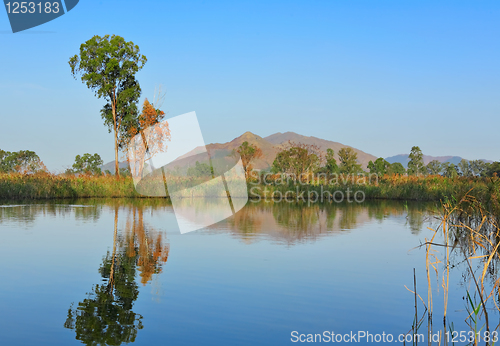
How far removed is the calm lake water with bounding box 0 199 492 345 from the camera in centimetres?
434

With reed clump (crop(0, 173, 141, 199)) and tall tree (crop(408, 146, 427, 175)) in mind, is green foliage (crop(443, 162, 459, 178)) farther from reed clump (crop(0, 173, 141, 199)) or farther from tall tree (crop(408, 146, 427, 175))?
reed clump (crop(0, 173, 141, 199))

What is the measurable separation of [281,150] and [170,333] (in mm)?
32513

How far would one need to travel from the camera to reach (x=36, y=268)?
6656 mm

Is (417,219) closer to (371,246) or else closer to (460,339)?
(371,246)

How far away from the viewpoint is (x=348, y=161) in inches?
1748

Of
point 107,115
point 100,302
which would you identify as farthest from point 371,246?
point 107,115

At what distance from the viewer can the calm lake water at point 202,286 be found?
434 centimetres

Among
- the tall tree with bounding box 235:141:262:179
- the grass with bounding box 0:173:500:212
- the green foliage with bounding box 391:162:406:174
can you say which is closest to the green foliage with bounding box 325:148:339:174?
the tall tree with bounding box 235:141:262:179

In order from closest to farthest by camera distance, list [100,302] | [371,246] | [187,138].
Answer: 1. [100,302]
2. [371,246]
3. [187,138]

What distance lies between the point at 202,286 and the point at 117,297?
1068 millimetres

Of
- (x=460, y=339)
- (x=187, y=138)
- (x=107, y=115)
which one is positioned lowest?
(x=460, y=339)

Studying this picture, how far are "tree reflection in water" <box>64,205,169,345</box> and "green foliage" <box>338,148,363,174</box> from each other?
120 ft

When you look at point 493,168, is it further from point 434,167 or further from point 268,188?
point 268,188

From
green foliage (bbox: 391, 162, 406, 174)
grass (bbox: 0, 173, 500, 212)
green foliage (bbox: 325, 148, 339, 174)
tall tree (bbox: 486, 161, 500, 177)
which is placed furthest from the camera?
green foliage (bbox: 391, 162, 406, 174)
